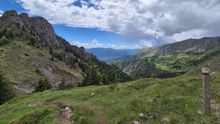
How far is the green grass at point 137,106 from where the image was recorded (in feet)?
78.2

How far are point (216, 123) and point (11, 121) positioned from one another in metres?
19.2

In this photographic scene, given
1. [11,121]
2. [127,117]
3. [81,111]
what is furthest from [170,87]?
[11,121]

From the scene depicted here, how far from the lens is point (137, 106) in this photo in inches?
1025

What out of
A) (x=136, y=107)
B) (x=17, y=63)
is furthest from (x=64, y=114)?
(x=17, y=63)

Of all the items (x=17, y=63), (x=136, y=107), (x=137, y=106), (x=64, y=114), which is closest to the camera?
→ (x=136, y=107)

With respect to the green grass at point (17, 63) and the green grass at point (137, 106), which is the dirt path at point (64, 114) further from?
the green grass at point (17, 63)

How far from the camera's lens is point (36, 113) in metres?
27.6

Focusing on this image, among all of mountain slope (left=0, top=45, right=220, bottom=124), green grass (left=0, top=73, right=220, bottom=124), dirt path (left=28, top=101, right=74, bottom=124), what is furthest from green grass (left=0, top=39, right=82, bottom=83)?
dirt path (left=28, top=101, right=74, bottom=124)

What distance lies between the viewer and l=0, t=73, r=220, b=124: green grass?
938 inches

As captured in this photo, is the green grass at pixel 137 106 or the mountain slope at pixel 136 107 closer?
the mountain slope at pixel 136 107

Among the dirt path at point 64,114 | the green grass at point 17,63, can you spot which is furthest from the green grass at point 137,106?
the green grass at point 17,63

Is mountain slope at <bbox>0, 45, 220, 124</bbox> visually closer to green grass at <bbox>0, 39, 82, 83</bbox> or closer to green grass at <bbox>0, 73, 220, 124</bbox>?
green grass at <bbox>0, 73, 220, 124</bbox>

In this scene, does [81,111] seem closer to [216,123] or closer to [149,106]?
[149,106]

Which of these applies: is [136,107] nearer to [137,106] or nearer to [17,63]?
[137,106]
